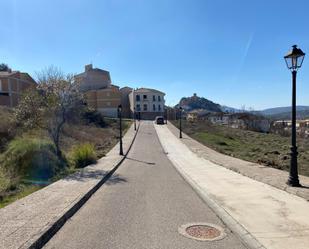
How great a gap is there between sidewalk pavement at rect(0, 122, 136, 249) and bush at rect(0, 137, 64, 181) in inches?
114

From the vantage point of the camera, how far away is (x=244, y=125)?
272 ft

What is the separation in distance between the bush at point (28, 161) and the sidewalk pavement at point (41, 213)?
9.52ft

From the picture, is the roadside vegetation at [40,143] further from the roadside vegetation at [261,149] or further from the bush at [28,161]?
the roadside vegetation at [261,149]

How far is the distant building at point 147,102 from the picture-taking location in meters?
94.3

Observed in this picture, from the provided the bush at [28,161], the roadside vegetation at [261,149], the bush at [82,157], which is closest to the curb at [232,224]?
the bush at [28,161]

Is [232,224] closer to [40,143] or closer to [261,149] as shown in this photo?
[40,143]

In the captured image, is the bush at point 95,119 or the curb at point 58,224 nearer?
the curb at point 58,224

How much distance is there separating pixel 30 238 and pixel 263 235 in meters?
4.04

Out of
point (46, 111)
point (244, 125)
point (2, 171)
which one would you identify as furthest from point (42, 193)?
point (244, 125)

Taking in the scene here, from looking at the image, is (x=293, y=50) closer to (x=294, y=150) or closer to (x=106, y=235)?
(x=294, y=150)

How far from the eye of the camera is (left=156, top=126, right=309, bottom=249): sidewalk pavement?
6.07m

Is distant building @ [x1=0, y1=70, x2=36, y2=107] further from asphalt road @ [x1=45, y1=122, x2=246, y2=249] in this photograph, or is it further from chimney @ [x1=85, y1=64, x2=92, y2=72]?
asphalt road @ [x1=45, y1=122, x2=246, y2=249]

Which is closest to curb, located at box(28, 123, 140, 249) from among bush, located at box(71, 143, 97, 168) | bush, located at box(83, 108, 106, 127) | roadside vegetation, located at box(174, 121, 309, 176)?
bush, located at box(71, 143, 97, 168)

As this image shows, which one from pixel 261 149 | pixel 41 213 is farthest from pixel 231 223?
pixel 261 149
